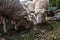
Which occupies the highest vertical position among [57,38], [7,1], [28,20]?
[7,1]

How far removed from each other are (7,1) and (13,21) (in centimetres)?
54

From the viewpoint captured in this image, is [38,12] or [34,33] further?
[38,12]

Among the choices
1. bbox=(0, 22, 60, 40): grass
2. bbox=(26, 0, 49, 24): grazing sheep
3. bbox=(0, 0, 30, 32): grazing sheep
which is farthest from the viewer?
bbox=(26, 0, 49, 24): grazing sheep

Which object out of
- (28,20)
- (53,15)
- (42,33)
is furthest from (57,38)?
(53,15)

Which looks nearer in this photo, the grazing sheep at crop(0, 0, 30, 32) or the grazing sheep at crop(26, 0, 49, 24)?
the grazing sheep at crop(0, 0, 30, 32)

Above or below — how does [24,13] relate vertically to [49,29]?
above

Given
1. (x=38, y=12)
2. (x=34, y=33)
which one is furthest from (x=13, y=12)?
(x=38, y=12)

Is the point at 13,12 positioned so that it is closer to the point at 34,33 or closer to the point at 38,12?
the point at 34,33

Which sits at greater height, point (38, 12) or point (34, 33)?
point (38, 12)

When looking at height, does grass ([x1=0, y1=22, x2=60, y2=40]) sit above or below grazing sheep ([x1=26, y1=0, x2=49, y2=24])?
below

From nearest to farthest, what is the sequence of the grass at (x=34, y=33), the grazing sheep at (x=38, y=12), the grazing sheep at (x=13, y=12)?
1. the grass at (x=34, y=33)
2. the grazing sheep at (x=13, y=12)
3. the grazing sheep at (x=38, y=12)

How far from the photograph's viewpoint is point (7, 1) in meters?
5.33

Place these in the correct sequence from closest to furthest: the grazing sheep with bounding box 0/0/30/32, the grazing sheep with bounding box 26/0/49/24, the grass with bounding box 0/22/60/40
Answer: the grass with bounding box 0/22/60/40 → the grazing sheep with bounding box 0/0/30/32 → the grazing sheep with bounding box 26/0/49/24

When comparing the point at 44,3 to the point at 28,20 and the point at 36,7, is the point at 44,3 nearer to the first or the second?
the point at 36,7
